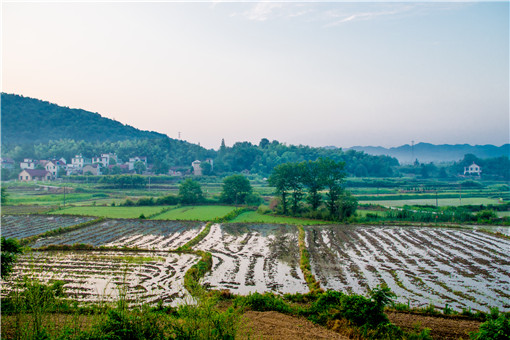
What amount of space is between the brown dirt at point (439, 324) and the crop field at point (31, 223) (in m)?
21.8

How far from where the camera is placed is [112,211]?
32.6 metres

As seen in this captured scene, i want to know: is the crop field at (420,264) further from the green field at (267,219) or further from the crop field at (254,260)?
the green field at (267,219)

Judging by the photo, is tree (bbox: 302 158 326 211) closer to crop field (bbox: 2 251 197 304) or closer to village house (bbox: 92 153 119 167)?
crop field (bbox: 2 251 197 304)

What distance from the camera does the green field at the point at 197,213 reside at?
97.1 ft

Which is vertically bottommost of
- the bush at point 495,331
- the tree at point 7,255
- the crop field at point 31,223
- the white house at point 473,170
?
the crop field at point 31,223

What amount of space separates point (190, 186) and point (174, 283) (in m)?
26.4

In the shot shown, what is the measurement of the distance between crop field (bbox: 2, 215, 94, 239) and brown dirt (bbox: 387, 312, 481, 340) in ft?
71.5

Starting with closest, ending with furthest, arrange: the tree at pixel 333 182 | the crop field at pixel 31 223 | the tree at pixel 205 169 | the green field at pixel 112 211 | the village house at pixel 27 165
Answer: the crop field at pixel 31 223
the tree at pixel 333 182
the green field at pixel 112 211
the village house at pixel 27 165
the tree at pixel 205 169

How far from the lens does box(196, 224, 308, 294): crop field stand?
12.7 m

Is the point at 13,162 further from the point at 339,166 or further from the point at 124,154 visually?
the point at 339,166

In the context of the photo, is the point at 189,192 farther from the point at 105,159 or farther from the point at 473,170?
the point at 473,170

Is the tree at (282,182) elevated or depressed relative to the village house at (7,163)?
depressed

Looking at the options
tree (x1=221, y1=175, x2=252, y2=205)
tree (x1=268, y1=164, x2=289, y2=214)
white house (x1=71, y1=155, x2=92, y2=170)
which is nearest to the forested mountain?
white house (x1=71, y1=155, x2=92, y2=170)

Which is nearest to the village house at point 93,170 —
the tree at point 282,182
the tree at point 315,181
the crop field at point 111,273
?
the tree at point 282,182
